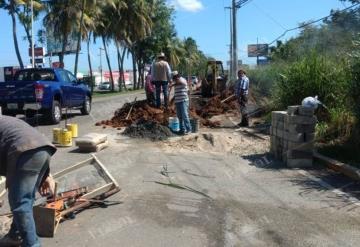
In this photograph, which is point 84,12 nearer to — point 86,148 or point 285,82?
point 285,82

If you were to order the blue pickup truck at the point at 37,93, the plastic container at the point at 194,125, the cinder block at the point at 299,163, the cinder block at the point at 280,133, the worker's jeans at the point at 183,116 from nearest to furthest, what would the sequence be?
1. the cinder block at the point at 299,163
2. the cinder block at the point at 280,133
3. the worker's jeans at the point at 183,116
4. the plastic container at the point at 194,125
5. the blue pickup truck at the point at 37,93

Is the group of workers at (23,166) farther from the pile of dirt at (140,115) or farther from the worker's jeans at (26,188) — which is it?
the pile of dirt at (140,115)

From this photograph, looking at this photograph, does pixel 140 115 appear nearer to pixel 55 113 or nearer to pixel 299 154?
pixel 55 113

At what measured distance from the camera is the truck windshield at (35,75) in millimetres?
19359

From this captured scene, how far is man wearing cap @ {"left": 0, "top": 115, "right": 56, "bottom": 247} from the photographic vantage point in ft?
16.3

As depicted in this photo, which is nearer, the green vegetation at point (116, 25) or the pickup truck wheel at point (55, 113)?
the pickup truck wheel at point (55, 113)

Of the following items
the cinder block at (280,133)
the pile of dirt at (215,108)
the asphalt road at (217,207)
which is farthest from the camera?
the pile of dirt at (215,108)

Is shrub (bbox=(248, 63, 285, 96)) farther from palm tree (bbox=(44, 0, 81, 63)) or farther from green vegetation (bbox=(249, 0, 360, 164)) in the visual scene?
palm tree (bbox=(44, 0, 81, 63))

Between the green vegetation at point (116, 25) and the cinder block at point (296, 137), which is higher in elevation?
the green vegetation at point (116, 25)

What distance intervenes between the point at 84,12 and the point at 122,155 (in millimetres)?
35929

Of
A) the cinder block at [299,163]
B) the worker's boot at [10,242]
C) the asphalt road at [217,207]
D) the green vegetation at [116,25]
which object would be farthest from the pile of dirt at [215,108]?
the worker's boot at [10,242]

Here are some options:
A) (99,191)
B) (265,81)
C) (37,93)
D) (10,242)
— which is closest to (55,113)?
(37,93)

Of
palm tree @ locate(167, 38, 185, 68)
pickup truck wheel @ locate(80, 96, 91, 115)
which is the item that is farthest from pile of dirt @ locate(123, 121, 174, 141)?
palm tree @ locate(167, 38, 185, 68)

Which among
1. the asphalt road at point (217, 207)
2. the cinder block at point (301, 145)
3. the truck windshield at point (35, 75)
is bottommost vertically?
the asphalt road at point (217, 207)
